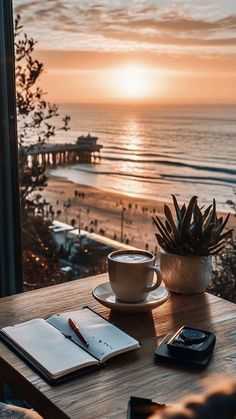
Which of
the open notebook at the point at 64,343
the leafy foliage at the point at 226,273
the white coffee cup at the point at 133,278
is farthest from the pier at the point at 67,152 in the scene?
the open notebook at the point at 64,343

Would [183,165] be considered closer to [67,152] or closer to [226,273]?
[226,273]

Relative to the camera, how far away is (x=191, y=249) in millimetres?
1359

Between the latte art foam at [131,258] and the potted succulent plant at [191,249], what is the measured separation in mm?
114

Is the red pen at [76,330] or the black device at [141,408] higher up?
the black device at [141,408]

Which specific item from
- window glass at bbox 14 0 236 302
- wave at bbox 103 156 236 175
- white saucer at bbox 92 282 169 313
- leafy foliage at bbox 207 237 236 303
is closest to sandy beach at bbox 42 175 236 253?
window glass at bbox 14 0 236 302

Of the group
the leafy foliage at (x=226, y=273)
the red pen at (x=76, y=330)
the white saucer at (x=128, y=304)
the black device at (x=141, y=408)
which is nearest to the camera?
the black device at (x=141, y=408)

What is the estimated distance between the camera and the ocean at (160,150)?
175 cm

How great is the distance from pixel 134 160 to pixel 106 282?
75cm

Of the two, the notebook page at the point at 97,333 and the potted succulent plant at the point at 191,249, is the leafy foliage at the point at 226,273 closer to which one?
the potted succulent plant at the point at 191,249

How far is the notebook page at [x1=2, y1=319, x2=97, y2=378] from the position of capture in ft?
3.05

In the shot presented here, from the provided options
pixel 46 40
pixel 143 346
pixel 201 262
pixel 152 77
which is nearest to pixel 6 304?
pixel 143 346

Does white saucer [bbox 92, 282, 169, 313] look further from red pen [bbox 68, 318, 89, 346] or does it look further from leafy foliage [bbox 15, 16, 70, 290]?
leafy foliage [bbox 15, 16, 70, 290]

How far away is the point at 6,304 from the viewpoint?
4.17ft

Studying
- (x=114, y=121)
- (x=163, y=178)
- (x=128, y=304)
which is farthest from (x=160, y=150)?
(x=128, y=304)
